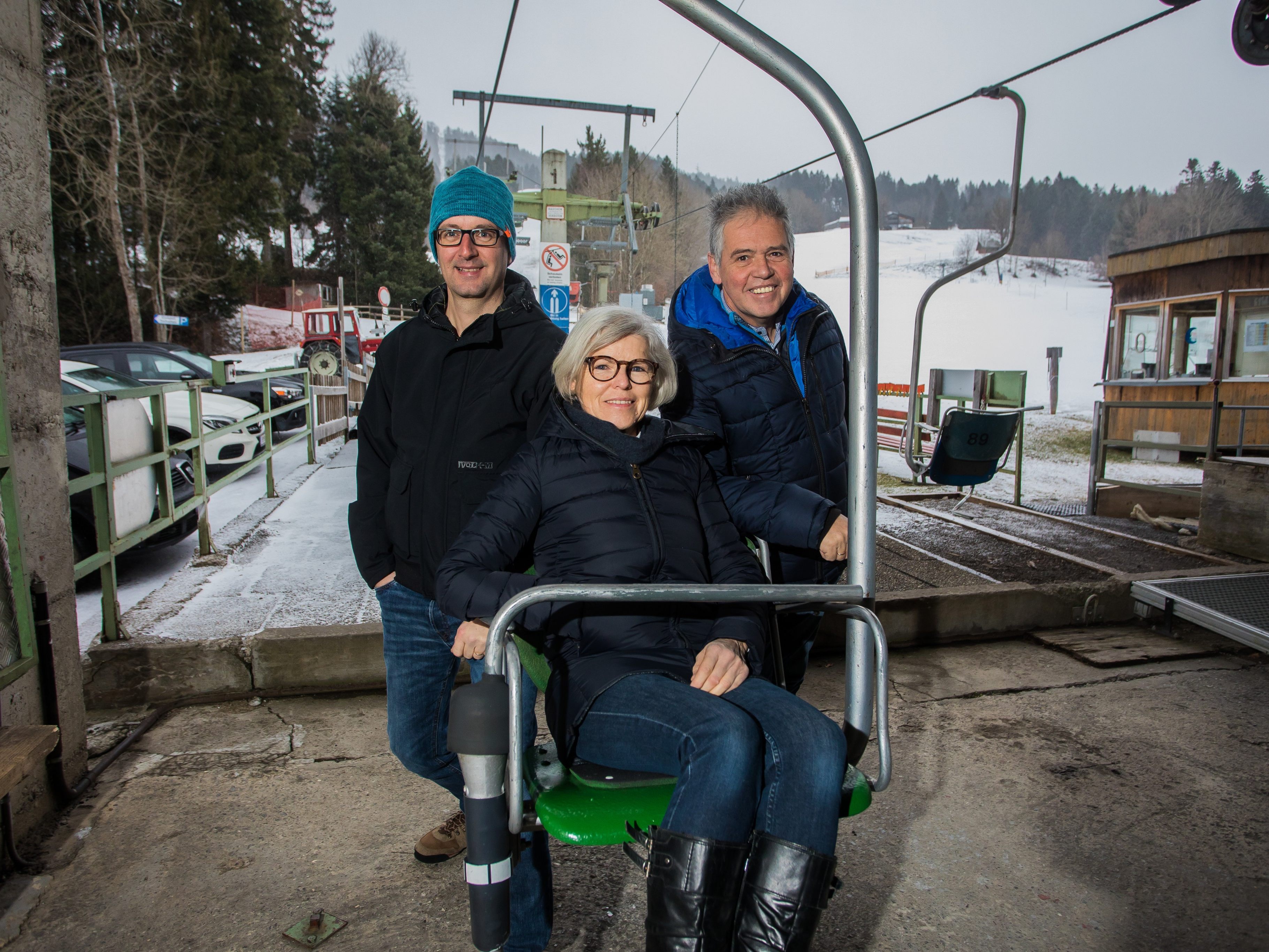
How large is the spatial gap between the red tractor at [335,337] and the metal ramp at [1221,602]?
43.4ft

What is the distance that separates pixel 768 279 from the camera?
2.12 m

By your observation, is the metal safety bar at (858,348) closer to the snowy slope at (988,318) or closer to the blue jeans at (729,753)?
the blue jeans at (729,753)

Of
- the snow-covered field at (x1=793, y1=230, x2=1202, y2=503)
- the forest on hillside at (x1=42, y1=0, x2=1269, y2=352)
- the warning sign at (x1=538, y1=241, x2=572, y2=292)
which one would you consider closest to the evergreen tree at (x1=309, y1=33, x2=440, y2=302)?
the forest on hillside at (x1=42, y1=0, x2=1269, y2=352)

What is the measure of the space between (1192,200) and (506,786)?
6081cm

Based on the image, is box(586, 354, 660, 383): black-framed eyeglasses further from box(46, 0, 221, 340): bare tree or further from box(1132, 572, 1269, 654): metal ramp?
box(46, 0, 221, 340): bare tree

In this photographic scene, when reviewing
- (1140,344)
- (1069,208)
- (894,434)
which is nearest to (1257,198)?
(1140,344)

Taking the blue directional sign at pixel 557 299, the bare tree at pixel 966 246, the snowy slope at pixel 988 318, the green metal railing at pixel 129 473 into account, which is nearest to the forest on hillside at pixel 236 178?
the green metal railing at pixel 129 473

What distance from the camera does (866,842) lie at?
8.25ft

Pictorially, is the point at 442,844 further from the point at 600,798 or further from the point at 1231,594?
the point at 1231,594

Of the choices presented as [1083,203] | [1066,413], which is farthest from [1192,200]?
[1083,203]

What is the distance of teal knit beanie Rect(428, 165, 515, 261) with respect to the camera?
6.82 feet

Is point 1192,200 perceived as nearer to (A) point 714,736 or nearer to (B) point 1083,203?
(A) point 714,736

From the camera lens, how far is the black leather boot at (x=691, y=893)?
4.52 ft

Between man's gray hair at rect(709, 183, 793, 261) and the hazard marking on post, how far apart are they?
9.14 m
